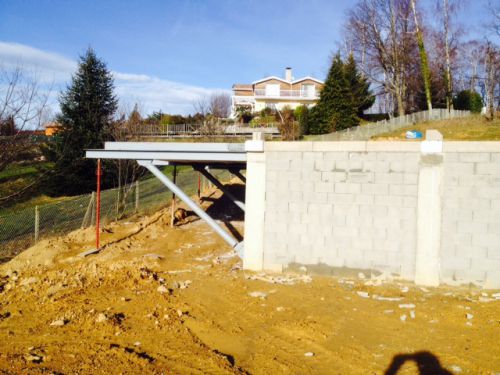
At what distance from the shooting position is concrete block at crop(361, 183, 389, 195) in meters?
7.61

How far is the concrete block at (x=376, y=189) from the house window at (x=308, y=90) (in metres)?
46.1

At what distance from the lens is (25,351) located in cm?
508

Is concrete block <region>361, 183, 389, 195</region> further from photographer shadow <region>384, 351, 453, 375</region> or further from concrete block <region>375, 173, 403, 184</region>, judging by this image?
photographer shadow <region>384, 351, 453, 375</region>

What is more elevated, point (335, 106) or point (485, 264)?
point (335, 106)

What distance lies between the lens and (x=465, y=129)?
71.8 feet

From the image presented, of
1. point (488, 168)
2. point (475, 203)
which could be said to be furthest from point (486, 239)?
point (488, 168)

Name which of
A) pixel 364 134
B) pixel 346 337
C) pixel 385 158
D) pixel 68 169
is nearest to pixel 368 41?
pixel 364 134

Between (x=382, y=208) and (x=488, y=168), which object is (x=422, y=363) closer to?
(x=382, y=208)

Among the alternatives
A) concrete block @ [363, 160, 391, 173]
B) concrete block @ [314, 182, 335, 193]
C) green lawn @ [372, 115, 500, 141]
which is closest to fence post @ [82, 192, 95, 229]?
concrete block @ [314, 182, 335, 193]

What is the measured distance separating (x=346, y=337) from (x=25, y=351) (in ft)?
13.4

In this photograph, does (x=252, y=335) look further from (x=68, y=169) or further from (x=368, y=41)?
(x=368, y=41)

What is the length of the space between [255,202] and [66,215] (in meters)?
8.74

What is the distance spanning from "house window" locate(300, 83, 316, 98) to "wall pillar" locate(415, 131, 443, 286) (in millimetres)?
46113

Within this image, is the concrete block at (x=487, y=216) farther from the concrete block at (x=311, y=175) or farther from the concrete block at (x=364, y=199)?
the concrete block at (x=311, y=175)
